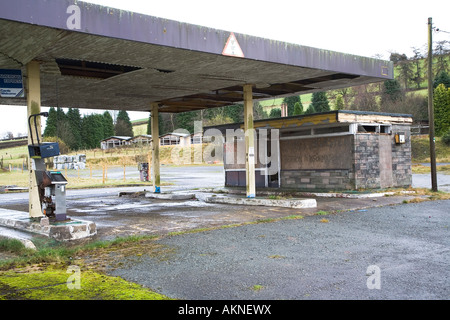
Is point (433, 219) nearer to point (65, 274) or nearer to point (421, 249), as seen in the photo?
point (421, 249)

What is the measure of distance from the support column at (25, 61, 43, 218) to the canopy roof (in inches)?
11.9

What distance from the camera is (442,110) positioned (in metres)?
52.9

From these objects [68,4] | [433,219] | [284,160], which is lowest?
[433,219]

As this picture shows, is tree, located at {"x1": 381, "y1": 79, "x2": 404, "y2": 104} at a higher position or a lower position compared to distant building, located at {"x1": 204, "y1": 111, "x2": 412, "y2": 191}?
higher

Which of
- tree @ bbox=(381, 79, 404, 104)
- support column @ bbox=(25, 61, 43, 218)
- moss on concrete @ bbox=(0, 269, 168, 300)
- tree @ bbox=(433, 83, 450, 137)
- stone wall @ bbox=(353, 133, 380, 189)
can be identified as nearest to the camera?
moss on concrete @ bbox=(0, 269, 168, 300)

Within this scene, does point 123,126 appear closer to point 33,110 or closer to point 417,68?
point 417,68

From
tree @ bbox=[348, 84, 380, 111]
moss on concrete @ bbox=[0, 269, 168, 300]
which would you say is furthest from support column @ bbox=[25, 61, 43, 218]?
tree @ bbox=[348, 84, 380, 111]

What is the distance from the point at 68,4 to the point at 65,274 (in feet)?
16.3

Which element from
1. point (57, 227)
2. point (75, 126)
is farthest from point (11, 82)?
point (75, 126)

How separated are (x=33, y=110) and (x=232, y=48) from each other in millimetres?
4860

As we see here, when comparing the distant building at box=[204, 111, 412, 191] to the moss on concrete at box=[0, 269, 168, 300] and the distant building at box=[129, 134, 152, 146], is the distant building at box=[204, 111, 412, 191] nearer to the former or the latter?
the moss on concrete at box=[0, 269, 168, 300]

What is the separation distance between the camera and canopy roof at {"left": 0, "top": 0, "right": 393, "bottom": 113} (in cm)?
822

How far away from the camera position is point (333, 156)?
16953mm

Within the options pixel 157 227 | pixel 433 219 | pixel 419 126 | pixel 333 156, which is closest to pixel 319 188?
pixel 333 156
